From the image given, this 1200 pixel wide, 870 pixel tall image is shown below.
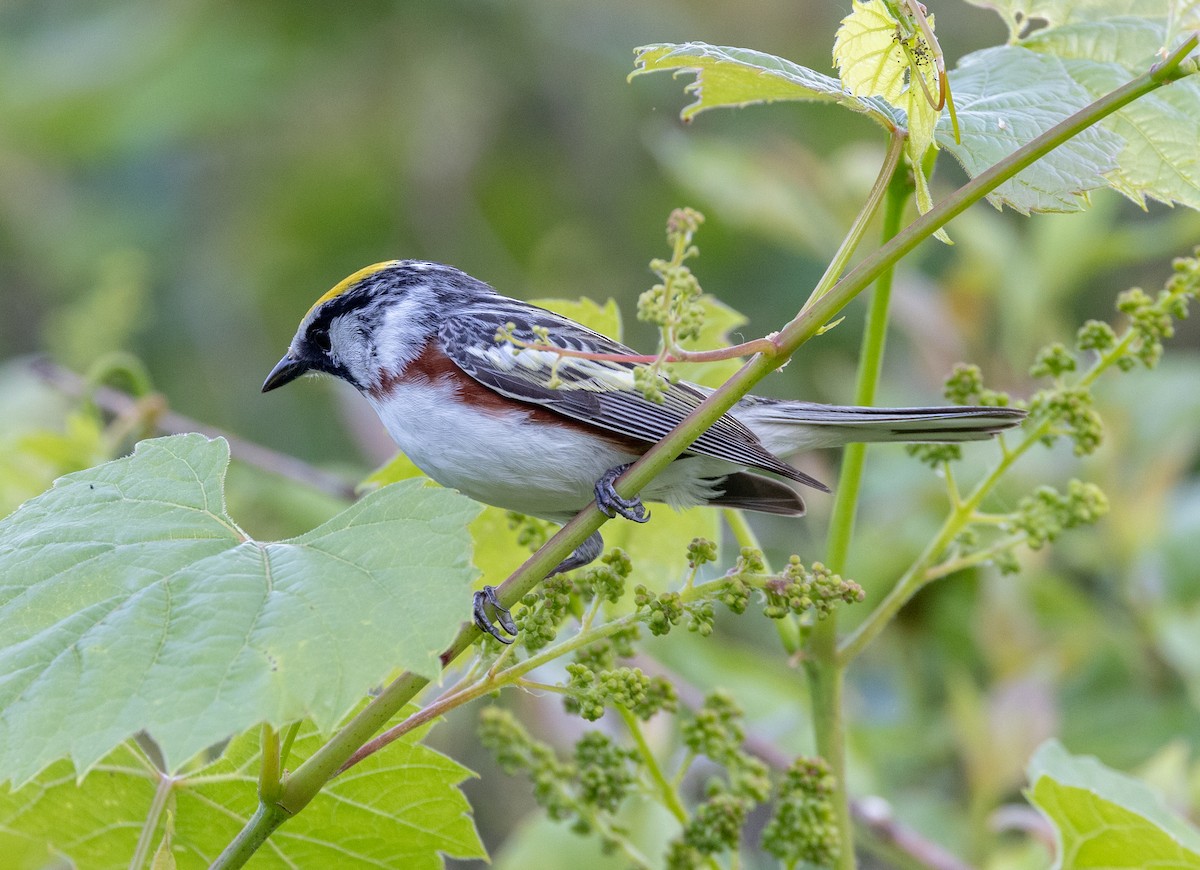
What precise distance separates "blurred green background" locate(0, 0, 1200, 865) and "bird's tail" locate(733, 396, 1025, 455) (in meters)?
0.76

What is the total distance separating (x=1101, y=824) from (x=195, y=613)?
142 cm

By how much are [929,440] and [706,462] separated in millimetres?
455

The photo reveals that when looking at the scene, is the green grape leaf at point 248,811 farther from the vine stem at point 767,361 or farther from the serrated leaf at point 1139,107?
the serrated leaf at point 1139,107

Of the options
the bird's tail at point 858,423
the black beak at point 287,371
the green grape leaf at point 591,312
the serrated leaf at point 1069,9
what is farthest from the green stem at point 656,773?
the black beak at point 287,371

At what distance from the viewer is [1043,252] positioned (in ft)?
13.9

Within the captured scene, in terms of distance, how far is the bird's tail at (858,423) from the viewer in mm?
2273

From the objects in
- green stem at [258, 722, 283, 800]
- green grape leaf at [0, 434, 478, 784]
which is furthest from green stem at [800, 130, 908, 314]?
green stem at [258, 722, 283, 800]

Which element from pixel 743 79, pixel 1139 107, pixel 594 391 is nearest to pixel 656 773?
pixel 594 391

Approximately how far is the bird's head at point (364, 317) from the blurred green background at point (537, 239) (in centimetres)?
49

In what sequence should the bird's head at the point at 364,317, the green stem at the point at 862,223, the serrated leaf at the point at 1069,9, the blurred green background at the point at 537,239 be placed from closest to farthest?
1. the green stem at the point at 862,223
2. the serrated leaf at the point at 1069,9
3. the bird's head at the point at 364,317
4. the blurred green background at the point at 537,239

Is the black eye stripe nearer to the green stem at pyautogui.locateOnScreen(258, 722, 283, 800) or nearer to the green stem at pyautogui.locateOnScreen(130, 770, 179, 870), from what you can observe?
the green stem at pyautogui.locateOnScreen(130, 770, 179, 870)

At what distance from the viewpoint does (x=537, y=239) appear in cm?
756

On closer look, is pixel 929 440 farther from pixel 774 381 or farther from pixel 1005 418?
pixel 774 381

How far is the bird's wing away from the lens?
259 cm
